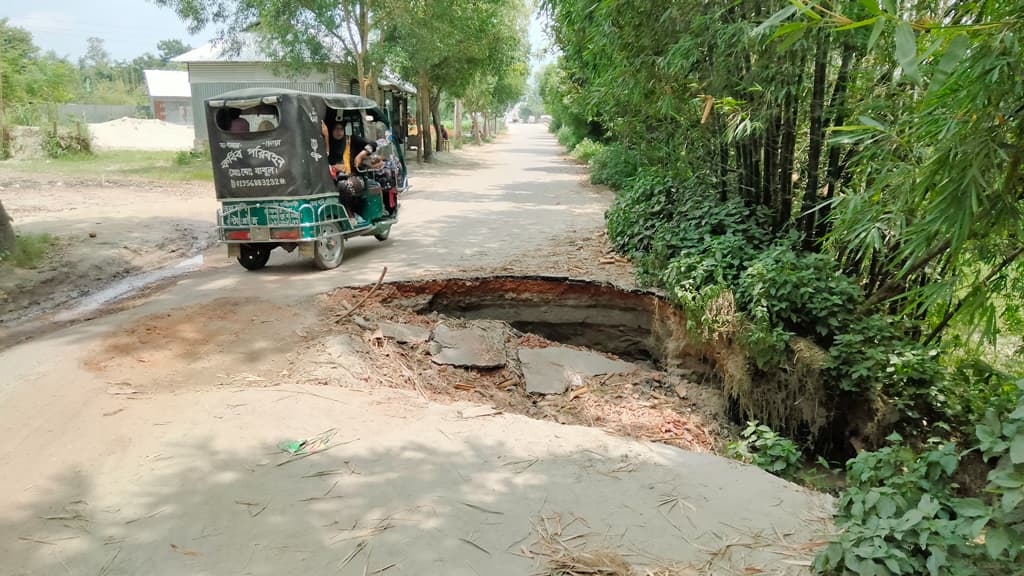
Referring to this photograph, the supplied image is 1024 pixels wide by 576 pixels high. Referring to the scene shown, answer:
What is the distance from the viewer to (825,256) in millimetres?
6062

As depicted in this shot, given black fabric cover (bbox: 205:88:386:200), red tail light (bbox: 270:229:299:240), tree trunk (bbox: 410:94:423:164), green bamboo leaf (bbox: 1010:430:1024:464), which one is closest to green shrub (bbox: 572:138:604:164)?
tree trunk (bbox: 410:94:423:164)

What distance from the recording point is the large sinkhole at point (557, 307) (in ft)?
24.6

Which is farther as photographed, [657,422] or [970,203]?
[657,422]

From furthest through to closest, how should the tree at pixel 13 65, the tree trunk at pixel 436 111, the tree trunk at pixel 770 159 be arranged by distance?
the tree trunk at pixel 436 111 → the tree at pixel 13 65 → the tree trunk at pixel 770 159

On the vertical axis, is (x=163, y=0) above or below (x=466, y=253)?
above

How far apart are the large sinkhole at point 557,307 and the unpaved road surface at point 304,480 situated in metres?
2.03

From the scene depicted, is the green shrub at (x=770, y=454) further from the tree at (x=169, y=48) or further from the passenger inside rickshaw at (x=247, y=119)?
the tree at (x=169, y=48)

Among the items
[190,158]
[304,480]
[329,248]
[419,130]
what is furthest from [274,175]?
[419,130]

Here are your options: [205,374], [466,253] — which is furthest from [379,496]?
[466,253]

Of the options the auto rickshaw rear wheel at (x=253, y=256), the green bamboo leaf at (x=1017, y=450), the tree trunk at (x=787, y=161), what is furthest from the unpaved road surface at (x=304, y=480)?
the tree trunk at (x=787, y=161)

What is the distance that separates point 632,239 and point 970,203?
585 cm

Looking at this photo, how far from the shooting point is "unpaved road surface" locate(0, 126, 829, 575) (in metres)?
Result: 3.02

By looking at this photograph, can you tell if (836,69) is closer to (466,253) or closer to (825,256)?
(825,256)

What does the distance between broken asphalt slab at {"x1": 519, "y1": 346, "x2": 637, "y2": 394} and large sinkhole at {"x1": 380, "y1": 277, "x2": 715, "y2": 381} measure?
0.54 m
